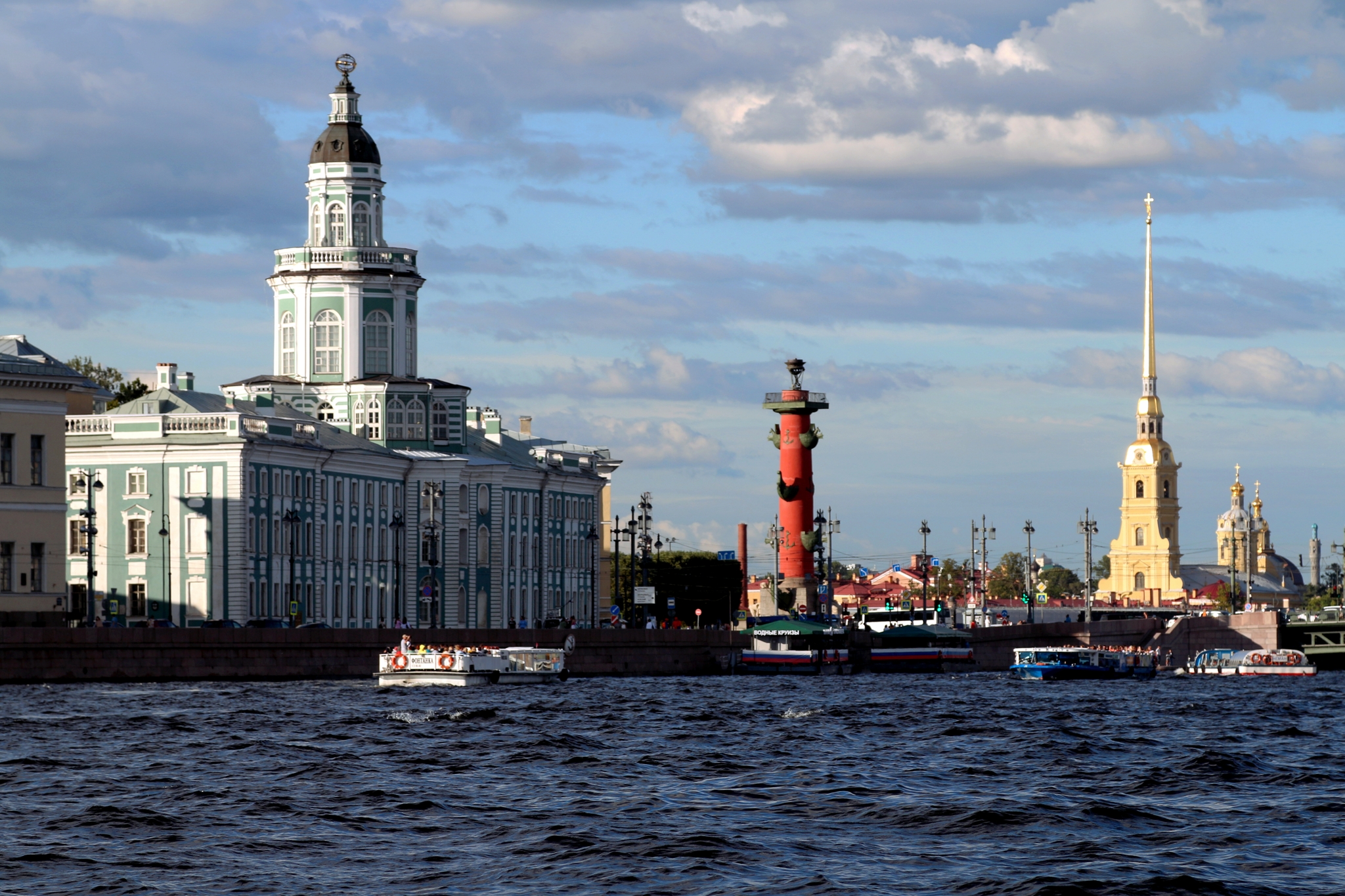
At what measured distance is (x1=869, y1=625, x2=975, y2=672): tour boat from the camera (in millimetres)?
114062

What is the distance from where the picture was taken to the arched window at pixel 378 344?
118312 millimetres

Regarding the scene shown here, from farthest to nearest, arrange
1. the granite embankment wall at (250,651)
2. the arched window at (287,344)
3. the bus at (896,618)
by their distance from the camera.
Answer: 1. the bus at (896,618)
2. the arched window at (287,344)
3. the granite embankment wall at (250,651)

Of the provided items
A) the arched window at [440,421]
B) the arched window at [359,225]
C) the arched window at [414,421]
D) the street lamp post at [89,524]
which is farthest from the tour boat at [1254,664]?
the street lamp post at [89,524]

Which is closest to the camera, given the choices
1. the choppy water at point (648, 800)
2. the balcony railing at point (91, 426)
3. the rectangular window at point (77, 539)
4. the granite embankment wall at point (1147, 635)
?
the choppy water at point (648, 800)

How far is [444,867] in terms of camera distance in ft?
100

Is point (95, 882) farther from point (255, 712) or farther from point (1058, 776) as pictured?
point (255, 712)

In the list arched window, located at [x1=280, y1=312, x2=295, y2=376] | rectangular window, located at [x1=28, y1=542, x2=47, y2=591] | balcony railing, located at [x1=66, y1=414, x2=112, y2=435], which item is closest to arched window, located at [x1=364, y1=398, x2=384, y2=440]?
arched window, located at [x1=280, y1=312, x2=295, y2=376]

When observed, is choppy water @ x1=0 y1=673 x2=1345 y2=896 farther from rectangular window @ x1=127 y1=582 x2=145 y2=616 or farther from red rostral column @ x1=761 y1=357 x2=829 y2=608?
red rostral column @ x1=761 y1=357 x2=829 y2=608

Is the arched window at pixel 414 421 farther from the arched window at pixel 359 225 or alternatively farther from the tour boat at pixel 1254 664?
the tour boat at pixel 1254 664

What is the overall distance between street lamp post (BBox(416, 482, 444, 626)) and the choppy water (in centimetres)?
4540

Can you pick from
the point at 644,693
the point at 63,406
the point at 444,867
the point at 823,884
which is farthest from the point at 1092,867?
the point at 63,406

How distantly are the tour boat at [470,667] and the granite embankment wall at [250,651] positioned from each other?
83.3 inches

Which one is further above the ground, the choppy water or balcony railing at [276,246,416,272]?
balcony railing at [276,246,416,272]

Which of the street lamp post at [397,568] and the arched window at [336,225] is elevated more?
the arched window at [336,225]
